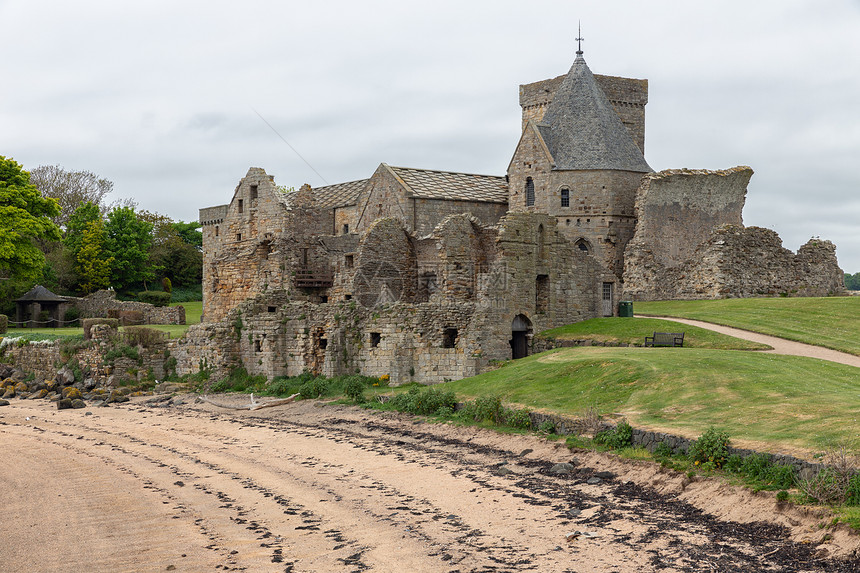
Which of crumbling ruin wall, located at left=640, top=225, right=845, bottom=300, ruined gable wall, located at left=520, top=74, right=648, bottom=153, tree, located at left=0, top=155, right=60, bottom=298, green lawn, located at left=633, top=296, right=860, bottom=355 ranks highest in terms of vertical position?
ruined gable wall, located at left=520, top=74, right=648, bottom=153

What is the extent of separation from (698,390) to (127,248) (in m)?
54.2

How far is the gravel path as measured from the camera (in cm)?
2465

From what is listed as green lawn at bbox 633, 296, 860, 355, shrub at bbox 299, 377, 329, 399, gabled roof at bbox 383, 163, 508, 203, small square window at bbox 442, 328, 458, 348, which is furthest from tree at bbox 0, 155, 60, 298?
green lawn at bbox 633, 296, 860, 355

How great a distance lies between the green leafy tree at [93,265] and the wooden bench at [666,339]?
4692cm

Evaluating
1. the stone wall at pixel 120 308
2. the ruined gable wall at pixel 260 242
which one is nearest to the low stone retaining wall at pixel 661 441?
the ruined gable wall at pixel 260 242

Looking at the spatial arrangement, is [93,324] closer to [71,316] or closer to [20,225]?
[20,225]

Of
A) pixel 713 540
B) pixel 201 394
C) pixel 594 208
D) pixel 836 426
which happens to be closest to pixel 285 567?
pixel 713 540

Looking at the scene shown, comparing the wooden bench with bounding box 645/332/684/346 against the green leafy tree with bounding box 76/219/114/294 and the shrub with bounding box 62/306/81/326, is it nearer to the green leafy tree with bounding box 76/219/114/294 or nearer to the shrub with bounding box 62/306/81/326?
the shrub with bounding box 62/306/81/326

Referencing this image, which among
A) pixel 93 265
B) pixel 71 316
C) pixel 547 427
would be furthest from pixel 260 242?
pixel 93 265

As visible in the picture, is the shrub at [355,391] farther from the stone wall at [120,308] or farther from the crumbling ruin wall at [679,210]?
the stone wall at [120,308]

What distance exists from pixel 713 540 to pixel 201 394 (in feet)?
78.8

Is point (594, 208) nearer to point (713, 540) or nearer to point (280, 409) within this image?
point (280, 409)

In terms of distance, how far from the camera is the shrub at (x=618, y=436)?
1834 centimetres

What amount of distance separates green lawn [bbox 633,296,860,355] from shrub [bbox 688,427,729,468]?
11413 millimetres
